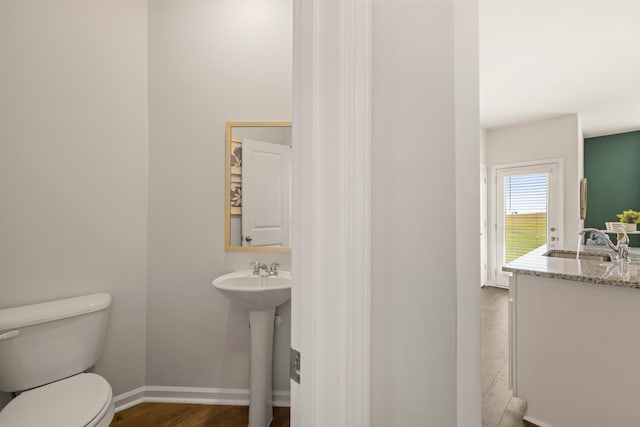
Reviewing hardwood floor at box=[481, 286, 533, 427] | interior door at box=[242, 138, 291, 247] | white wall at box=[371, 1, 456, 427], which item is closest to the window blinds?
hardwood floor at box=[481, 286, 533, 427]

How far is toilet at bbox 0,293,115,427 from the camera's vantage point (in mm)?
1204

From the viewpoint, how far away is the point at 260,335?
171 cm

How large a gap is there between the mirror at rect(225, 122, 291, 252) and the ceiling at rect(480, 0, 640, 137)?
1.74 meters

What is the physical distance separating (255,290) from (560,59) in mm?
3293

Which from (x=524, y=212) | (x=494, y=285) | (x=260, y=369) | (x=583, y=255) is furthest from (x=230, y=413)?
(x=524, y=212)

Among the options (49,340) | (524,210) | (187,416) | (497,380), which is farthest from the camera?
(524,210)

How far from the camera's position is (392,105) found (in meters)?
0.64

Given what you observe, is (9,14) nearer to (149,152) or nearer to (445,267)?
(149,152)

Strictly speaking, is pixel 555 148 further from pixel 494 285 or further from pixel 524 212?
pixel 494 285

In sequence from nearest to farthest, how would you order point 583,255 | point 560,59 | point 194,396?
point 194,396, point 583,255, point 560,59

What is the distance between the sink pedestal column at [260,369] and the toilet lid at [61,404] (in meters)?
0.66

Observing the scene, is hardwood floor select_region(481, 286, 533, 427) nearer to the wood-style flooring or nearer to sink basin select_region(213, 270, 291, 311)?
the wood-style flooring

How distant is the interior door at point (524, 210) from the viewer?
14.8 ft

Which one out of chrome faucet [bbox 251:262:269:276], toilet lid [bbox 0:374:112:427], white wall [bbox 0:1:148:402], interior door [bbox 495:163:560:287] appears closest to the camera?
toilet lid [bbox 0:374:112:427]
